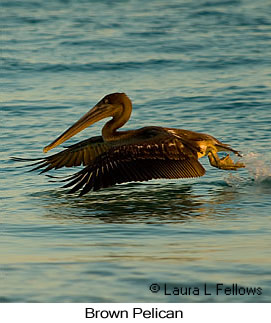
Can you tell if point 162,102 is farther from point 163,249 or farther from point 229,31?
point 163,249

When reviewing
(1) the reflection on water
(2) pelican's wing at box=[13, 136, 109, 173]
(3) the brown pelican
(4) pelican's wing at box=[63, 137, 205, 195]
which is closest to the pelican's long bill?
(3) the brown pelican

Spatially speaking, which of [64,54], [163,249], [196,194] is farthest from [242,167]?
[64,54]

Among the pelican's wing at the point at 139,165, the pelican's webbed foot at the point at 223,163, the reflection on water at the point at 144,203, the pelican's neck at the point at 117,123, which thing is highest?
the pelican's neck at the point at 117,123

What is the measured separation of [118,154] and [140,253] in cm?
168

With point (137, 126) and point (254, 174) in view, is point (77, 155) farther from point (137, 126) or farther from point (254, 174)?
point (137, 126)

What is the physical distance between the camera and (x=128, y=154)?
25.8 feet

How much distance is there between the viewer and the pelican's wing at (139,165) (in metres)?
7.76

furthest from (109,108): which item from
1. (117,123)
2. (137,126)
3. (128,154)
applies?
(137,126)

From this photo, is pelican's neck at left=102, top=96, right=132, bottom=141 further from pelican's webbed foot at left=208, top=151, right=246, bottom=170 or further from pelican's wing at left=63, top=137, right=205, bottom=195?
pelican's webbed foot at left=208, top=151, right=246, bottom=170

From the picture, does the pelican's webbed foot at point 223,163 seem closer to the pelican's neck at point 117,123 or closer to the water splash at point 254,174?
the water splash at point 254,174

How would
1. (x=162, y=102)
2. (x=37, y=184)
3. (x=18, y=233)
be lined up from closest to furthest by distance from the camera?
(x=18, y=233), (x=37, y=184), (x=162, y=102)

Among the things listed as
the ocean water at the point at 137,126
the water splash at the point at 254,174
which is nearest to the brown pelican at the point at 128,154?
the water splash at the point at 254,174

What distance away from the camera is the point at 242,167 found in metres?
8.63

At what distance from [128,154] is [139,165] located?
0.41 feet
